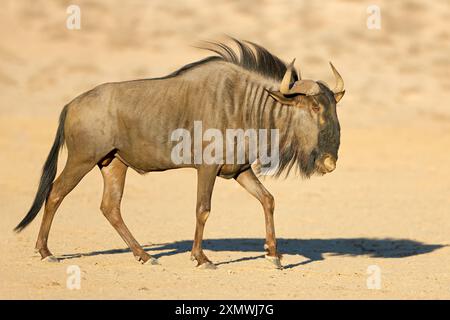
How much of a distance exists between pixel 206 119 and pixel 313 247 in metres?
3.25

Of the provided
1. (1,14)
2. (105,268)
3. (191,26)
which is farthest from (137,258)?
(1,14)

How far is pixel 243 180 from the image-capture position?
10.9 meters

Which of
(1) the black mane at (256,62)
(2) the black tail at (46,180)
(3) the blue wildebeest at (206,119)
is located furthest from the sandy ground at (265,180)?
(1) the black mane at (256,62)

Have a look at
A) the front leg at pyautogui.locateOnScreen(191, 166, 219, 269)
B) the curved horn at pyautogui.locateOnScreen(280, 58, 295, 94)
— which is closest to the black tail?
the front leg at pyautogui.locateOnScreen(191, 166, 219, 269)

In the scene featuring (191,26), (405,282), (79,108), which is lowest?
(405,282)

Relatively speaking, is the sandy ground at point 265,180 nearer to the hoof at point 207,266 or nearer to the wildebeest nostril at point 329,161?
the hoof at point 207,266

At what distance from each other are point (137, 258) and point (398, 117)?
19.1m

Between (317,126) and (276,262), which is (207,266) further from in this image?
(317,126)

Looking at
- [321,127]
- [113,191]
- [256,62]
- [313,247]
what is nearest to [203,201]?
[113,191]

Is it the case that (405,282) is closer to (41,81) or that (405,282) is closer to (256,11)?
(41,81)

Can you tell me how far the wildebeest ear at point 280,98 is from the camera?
10500 mm

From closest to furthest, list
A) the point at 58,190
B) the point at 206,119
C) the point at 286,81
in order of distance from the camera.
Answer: the point at 286,81 < the point at 206,119 < the point at 58,190

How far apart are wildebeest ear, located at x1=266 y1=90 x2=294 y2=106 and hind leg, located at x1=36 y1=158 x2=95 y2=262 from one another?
6.75ft

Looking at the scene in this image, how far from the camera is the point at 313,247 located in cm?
1297
